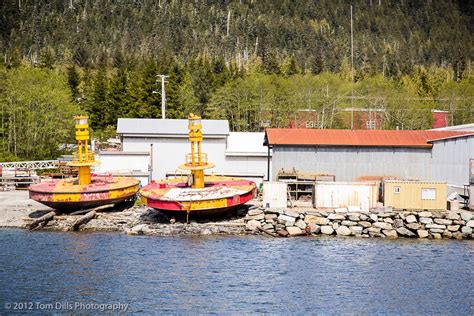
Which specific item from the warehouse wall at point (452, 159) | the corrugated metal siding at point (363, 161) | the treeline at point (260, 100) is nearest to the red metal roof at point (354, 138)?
the corrugated metal siding at point (363, 161)

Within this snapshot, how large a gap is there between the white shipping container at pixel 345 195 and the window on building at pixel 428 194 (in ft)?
9.44

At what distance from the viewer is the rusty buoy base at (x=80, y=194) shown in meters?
43.1

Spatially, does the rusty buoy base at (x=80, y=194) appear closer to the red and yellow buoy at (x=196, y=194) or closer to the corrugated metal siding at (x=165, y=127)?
the red and yellow buoy at (x=196, y=194)

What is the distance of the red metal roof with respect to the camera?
48781mm

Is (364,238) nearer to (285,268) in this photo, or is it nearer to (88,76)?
(285,268)

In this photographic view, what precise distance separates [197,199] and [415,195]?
13.4m

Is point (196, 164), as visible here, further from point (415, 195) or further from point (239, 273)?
point (415, 195)

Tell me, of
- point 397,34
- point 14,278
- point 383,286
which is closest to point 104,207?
point 14,278

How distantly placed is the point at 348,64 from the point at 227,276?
4944 inches

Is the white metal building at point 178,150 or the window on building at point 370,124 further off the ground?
the window on building at point 370,124

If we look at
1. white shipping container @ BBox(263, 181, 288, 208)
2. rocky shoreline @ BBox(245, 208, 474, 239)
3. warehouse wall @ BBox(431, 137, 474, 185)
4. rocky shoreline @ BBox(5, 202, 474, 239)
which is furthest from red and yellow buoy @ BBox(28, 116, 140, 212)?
warehouse wall @ BBox(431, 137, 474, 185)

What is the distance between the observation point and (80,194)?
43.3 m

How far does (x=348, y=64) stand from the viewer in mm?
151875

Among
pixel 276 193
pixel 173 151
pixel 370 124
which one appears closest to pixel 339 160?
pixel 276 193
